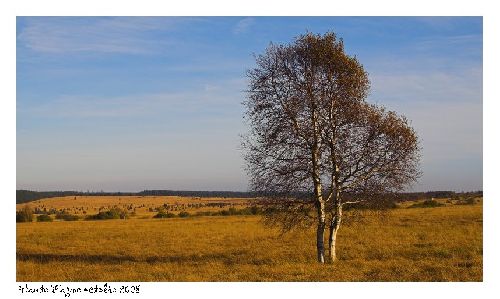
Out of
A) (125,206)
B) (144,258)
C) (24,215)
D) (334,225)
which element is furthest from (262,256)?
(125,206)

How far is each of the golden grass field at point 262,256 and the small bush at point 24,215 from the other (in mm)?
42979

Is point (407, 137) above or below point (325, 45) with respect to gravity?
below

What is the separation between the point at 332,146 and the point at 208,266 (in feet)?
24.1

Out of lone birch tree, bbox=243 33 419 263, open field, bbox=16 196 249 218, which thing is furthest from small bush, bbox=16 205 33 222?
lone birch tree, bbox=243 33 419 263

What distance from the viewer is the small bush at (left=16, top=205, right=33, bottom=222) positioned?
273 ft

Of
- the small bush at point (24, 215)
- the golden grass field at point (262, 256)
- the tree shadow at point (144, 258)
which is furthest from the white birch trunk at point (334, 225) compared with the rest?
the small bush at point (24, 215)

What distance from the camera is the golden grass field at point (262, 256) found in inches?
803

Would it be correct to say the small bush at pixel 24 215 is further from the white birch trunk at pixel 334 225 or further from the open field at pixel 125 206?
the white birch trunk at pixel 334 225
